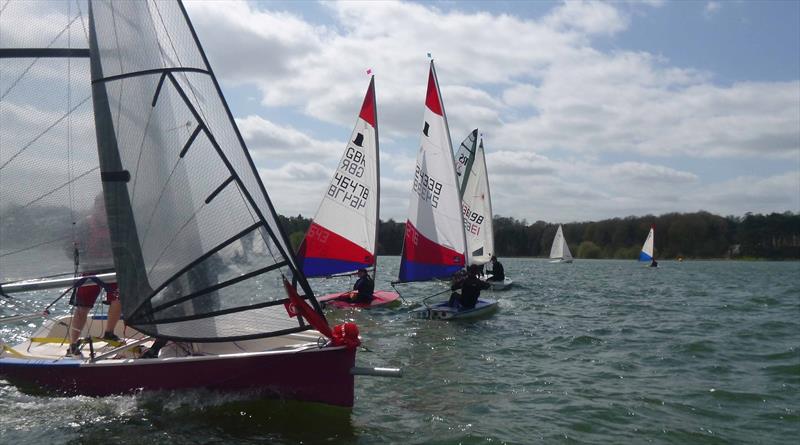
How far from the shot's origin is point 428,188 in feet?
51.6

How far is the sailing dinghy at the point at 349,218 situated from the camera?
15992mm

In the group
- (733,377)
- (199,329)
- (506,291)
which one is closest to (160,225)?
(199,329)

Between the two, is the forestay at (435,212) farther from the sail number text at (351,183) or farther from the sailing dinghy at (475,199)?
the sailing dinghy at (475,199)

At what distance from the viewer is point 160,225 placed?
6.21 meters

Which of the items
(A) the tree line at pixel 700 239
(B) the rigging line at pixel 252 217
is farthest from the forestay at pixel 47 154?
(A) the tree line at pixel 700 239

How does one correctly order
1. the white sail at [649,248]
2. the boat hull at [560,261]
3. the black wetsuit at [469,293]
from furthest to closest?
1. the boat hull at [560,261]
2. the white sail at [649,248]
3. the black wetsuit at [469,293]

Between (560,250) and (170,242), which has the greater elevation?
(560,250)

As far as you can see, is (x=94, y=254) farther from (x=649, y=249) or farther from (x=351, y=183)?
(x=649, y=249)

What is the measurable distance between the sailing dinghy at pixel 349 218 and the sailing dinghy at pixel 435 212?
888mm

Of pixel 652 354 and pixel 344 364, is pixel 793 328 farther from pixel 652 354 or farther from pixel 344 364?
pixel 344 364

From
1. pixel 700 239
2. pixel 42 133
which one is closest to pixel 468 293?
pixel 42 133

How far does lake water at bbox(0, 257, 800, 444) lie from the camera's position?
19.9 ft

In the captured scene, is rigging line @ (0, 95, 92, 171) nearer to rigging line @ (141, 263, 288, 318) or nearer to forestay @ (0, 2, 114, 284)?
forestay @ (0, 2, 114, 284)

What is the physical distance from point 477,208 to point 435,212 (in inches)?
329
